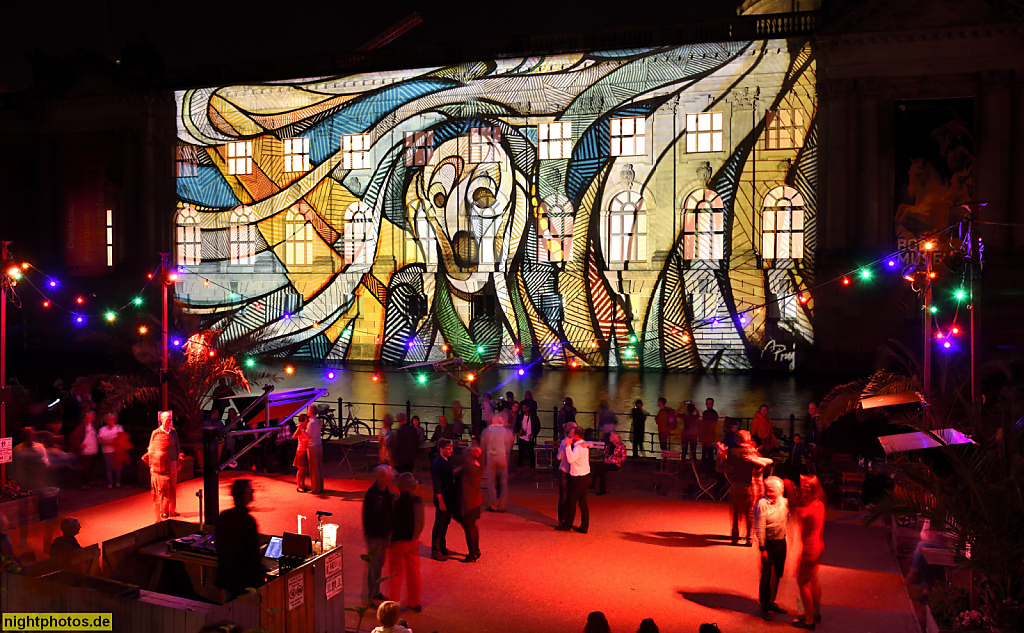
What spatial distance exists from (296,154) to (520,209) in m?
9.06

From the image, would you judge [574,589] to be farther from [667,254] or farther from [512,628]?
[667,254]

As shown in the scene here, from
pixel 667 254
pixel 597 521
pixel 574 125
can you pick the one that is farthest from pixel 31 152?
pixel 597 521

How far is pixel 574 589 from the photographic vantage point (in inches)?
329

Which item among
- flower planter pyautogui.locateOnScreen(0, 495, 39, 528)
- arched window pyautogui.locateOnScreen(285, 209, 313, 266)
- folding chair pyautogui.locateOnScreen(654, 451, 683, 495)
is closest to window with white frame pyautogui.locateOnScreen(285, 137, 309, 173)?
arched window pyautogui.locateOnScreen(285, 209, 313, 266)

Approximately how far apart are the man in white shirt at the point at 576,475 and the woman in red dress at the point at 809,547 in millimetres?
3110

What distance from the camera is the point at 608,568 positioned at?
8.99 meters

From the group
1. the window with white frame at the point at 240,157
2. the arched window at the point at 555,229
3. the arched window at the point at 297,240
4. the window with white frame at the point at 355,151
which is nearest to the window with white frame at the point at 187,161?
the window with white frame at the point at 240,157

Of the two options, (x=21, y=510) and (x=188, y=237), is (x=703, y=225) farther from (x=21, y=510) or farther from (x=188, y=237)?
(x=21, y=510)

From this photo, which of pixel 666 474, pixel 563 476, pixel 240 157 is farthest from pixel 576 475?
pixel 240 157

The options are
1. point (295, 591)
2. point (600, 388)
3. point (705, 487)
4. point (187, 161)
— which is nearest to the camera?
point (295, 591)

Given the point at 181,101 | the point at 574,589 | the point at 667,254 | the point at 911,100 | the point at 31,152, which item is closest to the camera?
the point at 574,589

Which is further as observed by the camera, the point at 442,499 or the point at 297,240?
the point at 297,240

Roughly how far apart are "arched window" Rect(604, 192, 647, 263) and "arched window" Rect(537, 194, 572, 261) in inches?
55.2

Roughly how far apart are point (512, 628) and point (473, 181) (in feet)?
76.0
